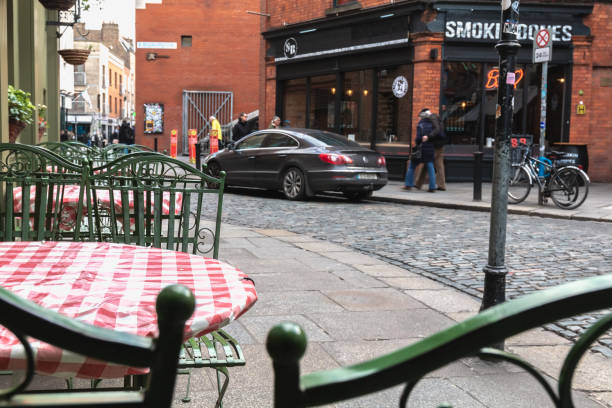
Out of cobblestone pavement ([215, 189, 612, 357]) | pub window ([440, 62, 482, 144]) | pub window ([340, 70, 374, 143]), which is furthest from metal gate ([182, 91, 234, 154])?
cobblestone pavement ([215, 189, 612, 357])

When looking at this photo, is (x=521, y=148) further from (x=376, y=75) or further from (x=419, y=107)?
(x=376, y=75)

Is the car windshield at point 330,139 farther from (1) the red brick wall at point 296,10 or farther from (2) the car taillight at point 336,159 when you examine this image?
(1) the red brick wall at point 296,10

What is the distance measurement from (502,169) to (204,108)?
30760mm

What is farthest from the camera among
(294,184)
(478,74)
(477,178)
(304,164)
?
(478,74)

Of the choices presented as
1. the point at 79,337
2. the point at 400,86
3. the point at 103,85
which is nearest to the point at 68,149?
the point at 79,337

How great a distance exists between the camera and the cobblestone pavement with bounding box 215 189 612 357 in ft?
20.4

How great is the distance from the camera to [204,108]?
33.9 metres

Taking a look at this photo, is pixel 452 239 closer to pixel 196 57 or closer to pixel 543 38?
pixel 543 38

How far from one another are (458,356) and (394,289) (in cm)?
481

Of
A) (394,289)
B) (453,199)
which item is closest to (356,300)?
(394,289)

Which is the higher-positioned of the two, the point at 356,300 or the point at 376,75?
the point at 376,75

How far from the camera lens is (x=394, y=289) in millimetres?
5641

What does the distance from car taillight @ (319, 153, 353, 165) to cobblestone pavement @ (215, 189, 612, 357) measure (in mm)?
806

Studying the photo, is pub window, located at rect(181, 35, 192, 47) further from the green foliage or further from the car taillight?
the green foliage
